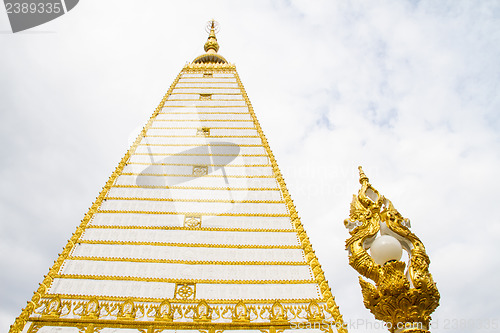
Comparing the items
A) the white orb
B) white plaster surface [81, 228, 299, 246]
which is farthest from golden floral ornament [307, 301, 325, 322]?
the white orb

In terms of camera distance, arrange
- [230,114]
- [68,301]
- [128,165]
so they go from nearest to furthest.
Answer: [68,301] → [128,165] → [230,114]

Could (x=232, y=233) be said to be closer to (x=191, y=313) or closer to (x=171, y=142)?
(x=191, y=313)

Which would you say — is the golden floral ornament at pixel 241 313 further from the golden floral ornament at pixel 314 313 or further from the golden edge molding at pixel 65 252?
the golden edge molding at pixel 65 252

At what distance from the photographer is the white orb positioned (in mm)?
3619

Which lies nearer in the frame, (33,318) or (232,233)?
(33,318)

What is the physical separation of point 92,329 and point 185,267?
2.11 metres

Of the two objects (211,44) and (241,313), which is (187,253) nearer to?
(241,313)

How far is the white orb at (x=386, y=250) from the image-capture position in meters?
3.62

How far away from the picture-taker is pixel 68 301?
6.69 metres

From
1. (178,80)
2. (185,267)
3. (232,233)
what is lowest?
(185,267)

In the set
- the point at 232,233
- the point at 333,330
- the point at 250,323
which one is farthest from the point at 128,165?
the point at 333,330

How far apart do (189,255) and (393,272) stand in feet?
17.4

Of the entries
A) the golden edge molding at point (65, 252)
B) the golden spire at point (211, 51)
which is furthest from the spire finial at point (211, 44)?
the golden edge molding at point (65, 252)

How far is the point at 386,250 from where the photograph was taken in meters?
3.64
